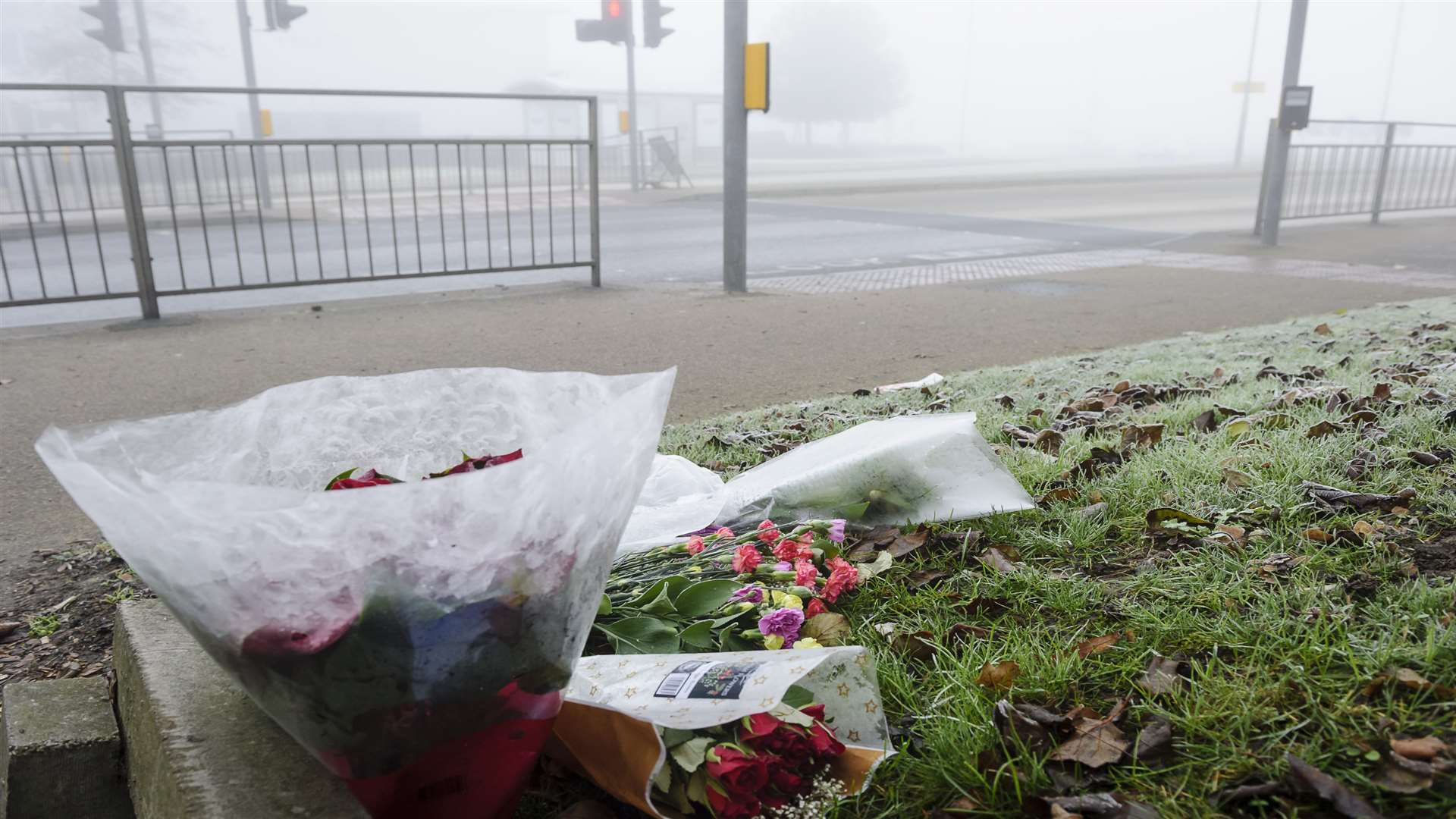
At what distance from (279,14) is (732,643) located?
17.3 m

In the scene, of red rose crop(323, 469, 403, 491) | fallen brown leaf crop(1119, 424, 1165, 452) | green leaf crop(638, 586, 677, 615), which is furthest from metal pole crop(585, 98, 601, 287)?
red rose crop(323, 469, 403, 491)

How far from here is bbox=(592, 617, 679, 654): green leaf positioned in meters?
2.17

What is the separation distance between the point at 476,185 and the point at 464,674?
22599 millimetres

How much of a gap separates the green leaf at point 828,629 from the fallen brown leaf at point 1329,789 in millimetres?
872

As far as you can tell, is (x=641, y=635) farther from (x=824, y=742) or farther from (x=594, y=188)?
(x=594, y=188)

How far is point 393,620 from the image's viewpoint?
1.44 m

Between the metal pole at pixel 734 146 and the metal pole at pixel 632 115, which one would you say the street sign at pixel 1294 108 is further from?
the metal pole at pixel 632 115

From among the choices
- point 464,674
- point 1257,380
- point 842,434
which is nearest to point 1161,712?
point 464,674

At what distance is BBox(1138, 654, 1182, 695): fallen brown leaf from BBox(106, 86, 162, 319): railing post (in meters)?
7.02

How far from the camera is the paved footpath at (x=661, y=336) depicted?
211 inches

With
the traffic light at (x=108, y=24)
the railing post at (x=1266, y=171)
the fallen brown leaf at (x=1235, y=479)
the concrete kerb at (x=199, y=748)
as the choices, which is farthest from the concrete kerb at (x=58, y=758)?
the traffic light at (x=108, y=24)

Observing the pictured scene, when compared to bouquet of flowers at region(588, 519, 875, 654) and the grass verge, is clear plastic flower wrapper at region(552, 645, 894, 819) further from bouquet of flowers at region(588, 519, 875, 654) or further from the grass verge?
bouquet of flowers at region(588, 519, 875, 654)

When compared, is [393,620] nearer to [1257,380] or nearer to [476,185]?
[1257,380]

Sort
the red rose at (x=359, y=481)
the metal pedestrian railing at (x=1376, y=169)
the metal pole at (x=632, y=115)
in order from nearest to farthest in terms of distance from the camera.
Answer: the red rose at (x=359, y=481) → the metal pedestrian railing at (x=1376, y=169) → the metal pole at (x=632, y=115)
